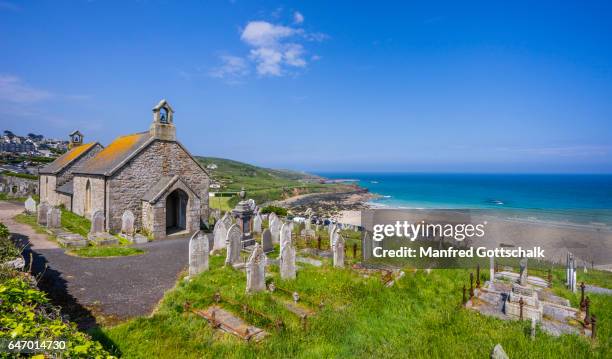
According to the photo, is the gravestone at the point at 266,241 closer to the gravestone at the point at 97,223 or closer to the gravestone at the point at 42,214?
the gravestone at the point at 97,223

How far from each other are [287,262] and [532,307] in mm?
7136

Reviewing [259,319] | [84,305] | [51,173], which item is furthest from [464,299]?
[51,173]

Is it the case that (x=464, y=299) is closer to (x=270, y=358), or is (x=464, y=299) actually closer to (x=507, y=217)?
(x=270, y=358)

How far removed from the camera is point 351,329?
23.9ft

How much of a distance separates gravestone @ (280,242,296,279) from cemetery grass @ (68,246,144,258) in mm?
6932

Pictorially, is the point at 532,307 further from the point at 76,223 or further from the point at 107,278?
the point at 76,223

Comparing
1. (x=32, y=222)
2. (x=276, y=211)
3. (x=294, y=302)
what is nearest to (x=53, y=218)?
(x=32, y=222)

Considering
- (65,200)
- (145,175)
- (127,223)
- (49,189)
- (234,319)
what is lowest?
(234,319)

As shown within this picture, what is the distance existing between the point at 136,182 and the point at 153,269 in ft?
26.4

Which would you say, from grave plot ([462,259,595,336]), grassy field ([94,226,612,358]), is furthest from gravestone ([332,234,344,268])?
grave plot ([462,259,595,336])

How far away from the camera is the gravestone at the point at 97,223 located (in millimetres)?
15555

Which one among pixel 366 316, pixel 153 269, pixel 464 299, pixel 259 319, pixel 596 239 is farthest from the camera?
pixel 596 239

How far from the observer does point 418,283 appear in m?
10.7

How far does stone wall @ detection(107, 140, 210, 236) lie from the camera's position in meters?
17.0
